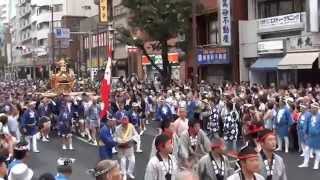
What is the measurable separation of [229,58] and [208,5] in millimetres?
4237

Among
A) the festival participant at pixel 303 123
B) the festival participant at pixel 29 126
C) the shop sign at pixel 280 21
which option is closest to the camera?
the festival participant at pixel 303 123

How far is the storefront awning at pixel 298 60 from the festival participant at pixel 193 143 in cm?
2179

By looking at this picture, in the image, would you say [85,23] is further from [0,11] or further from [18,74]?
[0,11]

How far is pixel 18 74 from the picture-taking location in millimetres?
120688

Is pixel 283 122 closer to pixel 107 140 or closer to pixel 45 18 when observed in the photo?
pixel 107 140

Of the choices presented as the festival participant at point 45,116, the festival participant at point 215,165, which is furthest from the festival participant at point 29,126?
the festival participant at point 215,165

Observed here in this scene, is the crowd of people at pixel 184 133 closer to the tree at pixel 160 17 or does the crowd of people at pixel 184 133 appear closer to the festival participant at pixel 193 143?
the festival participant at pixel 193 143

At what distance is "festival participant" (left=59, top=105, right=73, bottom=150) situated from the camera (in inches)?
786

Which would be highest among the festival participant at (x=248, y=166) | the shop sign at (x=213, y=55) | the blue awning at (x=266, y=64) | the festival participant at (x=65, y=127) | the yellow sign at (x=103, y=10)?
the yellow sign at (x=103, y=10)

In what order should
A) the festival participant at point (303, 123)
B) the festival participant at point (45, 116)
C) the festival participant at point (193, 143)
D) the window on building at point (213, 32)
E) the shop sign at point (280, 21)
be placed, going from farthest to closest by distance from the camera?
the window on building at point (213, 32) < the shop sign at point (280, 21) < the festival participant at point (45, 116) < the festival participant at point (303, 123) < the festival participant at point (193, 143)

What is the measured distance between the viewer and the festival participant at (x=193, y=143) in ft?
30.5

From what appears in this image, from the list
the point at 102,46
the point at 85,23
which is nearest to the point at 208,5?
the point at 102,46

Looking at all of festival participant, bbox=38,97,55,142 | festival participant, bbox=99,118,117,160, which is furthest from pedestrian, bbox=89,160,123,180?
festival participant, bbox=38,97,55,142

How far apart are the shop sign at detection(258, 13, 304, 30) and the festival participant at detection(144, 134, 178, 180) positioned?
26.8 meters
